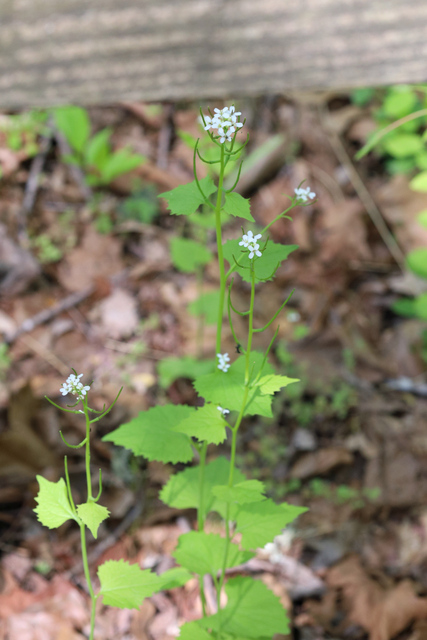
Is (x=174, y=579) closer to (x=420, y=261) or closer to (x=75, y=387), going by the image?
(x=75, y=387)

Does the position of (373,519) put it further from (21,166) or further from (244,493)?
(21,166)

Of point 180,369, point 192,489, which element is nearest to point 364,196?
point 180,369

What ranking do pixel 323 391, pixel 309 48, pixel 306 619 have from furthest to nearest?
pixel 323 391
pixel 306 619
pixel 309 48

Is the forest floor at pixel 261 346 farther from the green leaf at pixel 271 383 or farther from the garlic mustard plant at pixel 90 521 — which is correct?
the green leaf at pixel 271 383

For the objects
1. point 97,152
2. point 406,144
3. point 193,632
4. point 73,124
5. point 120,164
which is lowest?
point 193,632

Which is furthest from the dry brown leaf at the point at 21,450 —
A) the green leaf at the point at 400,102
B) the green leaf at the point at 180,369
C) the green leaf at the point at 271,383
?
the green leaf at the point at 400,102

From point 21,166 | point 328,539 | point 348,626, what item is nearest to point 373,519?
point 328,539

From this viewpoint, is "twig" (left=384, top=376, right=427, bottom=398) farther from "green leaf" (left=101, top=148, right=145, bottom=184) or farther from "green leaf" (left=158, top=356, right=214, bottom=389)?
"green leaf" (left=101, top=148, right=145, bottom=184)
